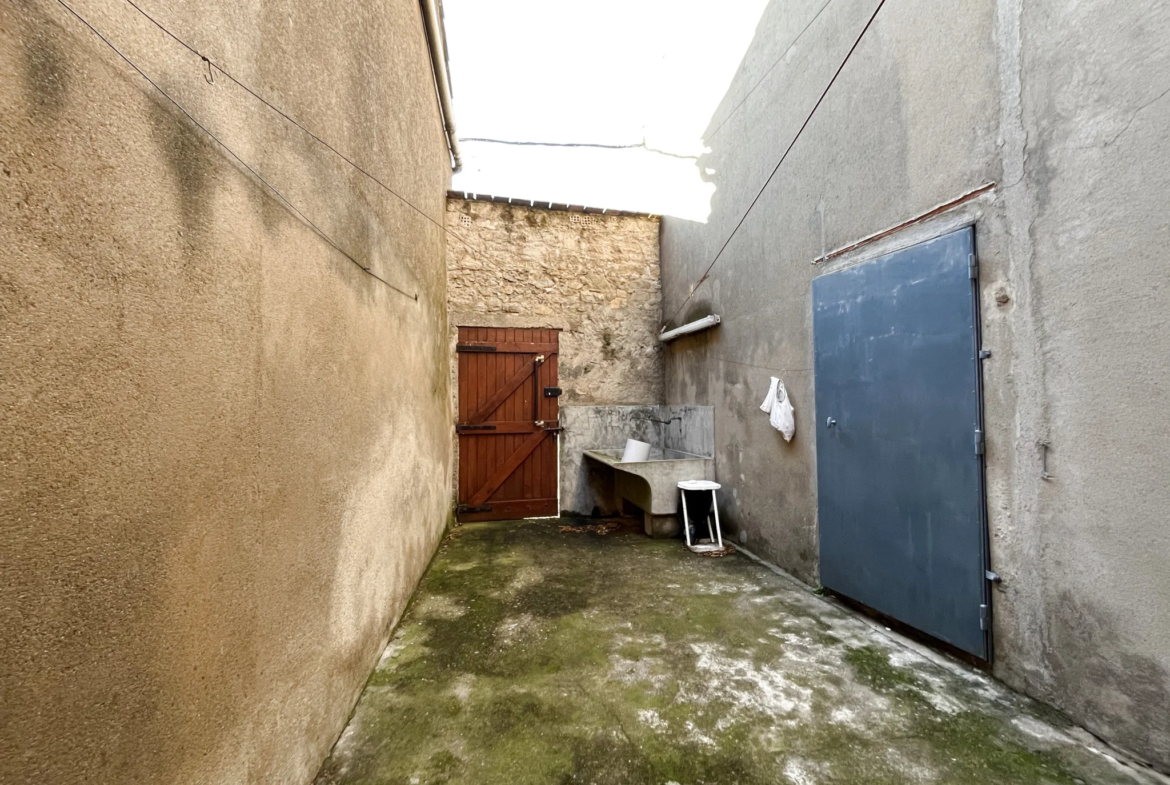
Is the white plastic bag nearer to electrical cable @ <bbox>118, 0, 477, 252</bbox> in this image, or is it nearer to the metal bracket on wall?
the metal bracket on wall

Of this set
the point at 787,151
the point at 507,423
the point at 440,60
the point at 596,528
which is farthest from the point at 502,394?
the point at 787,151

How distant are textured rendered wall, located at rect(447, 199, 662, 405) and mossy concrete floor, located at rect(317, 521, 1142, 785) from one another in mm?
2860

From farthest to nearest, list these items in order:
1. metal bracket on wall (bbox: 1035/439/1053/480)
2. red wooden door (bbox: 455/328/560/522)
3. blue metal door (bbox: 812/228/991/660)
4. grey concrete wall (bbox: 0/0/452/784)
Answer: red wooden door (bbox: 455/328/560/522)
blue metal door (bbox: 812/228/991/660)
metal bracket on wall (bbox: 1035/439/1053/480)
grey concrete wall (bbox: 0/0/452/784)

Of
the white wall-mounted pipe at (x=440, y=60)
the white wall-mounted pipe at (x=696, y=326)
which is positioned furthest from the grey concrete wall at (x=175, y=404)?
the white wall-mounted pipe at (x=696, y=326)

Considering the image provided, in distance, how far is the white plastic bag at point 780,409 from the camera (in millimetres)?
3123

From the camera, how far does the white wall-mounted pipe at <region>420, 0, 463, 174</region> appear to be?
130 inches

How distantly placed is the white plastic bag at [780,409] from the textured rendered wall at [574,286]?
2.17m

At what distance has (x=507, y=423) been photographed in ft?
16.3

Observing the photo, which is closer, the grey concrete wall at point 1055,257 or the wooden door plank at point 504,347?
the grey concrete wall at point 1055,257

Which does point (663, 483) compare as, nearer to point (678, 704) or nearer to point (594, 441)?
point (594, 441)

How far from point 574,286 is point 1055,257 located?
407cm

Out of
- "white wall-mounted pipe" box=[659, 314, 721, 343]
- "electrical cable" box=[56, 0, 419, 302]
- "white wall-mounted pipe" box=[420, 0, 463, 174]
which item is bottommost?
"electrical cable" box=[56, 0, 419, 302]

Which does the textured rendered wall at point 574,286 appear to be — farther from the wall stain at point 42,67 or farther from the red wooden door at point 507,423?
the wall stain at point 42,67

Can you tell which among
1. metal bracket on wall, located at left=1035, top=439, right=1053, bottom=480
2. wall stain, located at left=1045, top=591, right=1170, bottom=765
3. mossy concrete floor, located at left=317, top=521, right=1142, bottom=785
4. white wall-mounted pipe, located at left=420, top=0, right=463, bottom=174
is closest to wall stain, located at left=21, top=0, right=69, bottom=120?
mossy concrete floor, located at left=317, top=521, right=1142, bottom=785
